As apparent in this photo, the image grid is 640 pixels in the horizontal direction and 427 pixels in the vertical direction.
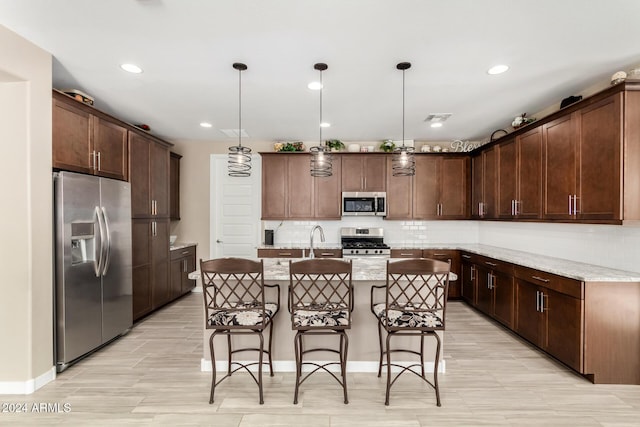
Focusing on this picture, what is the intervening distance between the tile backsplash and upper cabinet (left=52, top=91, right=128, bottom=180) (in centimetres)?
247

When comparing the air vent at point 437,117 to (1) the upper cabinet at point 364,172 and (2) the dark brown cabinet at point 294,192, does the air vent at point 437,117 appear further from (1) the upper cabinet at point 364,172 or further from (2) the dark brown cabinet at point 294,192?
(2) the dark brown cabinet at point 294,192

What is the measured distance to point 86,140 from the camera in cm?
307

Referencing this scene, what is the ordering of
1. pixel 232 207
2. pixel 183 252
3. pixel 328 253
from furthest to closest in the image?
pixel 232 207 → pixel 183 252 → pixel 328 253

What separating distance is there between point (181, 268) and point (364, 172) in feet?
11.2

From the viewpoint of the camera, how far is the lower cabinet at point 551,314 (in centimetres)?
260

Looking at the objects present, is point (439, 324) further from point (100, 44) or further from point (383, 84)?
point (100, 44)

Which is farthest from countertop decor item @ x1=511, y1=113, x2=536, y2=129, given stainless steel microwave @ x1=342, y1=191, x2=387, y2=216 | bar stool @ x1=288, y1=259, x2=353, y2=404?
bar stool @ x1=288, y1=259, x2=353, y2=404

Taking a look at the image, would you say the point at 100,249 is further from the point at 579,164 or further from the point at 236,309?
the point at 579,164

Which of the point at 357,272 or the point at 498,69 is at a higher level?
the point at 498,69

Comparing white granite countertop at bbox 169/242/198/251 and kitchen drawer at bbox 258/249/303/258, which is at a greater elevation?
white granite countertop at bbox 169/242/198/251

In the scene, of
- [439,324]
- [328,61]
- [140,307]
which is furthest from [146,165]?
[439,324]

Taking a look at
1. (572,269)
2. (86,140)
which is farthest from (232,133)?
(572,269)

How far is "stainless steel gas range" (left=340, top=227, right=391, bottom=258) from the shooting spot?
4.81 metres

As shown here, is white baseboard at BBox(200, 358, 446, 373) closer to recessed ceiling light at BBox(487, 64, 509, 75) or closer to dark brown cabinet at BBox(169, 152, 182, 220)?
recessed ceiling light at BBox(487, 64, 509, 75)
